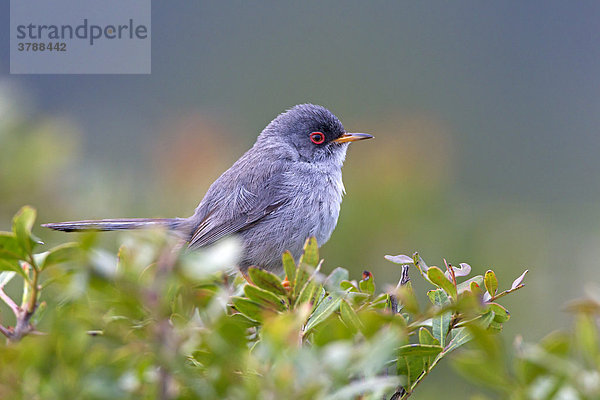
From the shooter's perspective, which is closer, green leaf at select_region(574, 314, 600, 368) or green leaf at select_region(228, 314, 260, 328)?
green leaf at select_region(574, 314, 600, 368)

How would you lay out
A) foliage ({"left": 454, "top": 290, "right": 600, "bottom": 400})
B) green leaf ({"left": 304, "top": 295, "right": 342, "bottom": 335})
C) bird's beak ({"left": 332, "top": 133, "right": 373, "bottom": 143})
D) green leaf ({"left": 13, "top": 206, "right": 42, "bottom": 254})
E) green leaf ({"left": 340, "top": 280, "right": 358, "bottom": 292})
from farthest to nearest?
1. bird's beak ({"left": 332, "top": 133, "right": 373, "bottom": 143})
2. green leaf ({"left": 340, "top": 280, "right": 358, "bottom": 292})
3. green leaf ({"left": 304, "top": 295, "right": 342, "bottom": 335})
4. green leaf ({"left": 13, "top": 206, "right": 42, "bottom": 254})
5. foliage ({"left": 454, "top": 290, "right": 600, "bottom": 400})

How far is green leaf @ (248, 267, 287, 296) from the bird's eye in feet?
12.1

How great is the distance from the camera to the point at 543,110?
12773mm

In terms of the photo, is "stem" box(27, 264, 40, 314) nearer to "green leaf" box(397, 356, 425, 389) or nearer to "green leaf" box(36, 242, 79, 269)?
"green leaf" box(36, 242, 79, 269)

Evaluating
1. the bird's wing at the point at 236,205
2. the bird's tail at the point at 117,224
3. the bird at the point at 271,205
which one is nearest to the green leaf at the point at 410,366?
the bird's tail at the point at 117,224

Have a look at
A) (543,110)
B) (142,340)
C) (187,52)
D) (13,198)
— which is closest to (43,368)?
(142,340)

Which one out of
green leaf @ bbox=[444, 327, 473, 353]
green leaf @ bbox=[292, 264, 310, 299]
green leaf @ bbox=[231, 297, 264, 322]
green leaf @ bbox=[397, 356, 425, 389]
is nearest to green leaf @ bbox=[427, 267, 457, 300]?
green leaf @ bbox=[444, 327, 473, 353]

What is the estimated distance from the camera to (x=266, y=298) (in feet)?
5.09

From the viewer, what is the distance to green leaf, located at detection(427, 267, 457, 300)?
1688mm

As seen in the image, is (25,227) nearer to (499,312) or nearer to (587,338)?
(587,338)

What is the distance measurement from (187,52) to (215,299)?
1588 cm

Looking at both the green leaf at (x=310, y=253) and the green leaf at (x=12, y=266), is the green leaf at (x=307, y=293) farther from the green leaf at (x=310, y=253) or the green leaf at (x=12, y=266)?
the green leaf at (x=12, y=266)

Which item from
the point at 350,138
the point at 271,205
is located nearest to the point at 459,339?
the point at 271,205

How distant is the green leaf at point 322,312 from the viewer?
5.13 feet
